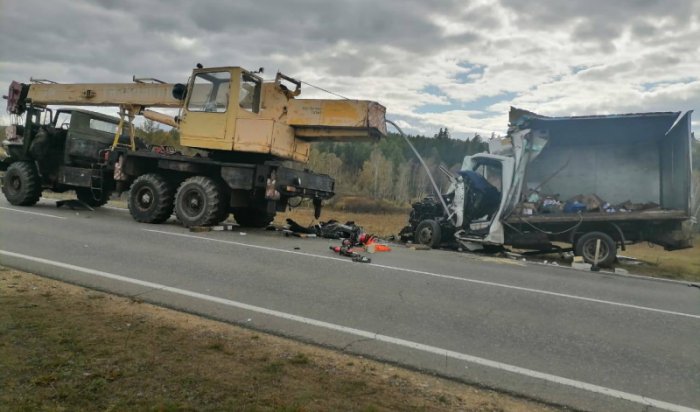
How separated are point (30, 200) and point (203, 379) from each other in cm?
1295

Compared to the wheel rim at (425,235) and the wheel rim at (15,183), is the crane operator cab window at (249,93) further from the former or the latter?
the wheel rim at (15,183)

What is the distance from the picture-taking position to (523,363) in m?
4.02

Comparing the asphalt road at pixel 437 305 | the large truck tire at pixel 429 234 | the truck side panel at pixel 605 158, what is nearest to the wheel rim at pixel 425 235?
the large truck tire at pixel 429 234

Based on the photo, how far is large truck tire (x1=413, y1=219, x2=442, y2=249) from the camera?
1173 cm

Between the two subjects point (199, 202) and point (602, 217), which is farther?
point (199, 202)

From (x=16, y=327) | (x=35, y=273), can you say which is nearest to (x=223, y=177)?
(x=35, y=273)

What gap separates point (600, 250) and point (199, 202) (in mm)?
Answer: 8543

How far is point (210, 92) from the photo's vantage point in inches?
441

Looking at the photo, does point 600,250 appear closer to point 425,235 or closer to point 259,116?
point 425,235

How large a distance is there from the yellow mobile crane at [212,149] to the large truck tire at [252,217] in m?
0.03

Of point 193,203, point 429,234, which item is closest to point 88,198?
point 193,203

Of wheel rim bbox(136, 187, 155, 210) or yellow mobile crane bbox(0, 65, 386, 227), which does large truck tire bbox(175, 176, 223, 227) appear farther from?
wheel rim bbox(136, 187, 155, 210)

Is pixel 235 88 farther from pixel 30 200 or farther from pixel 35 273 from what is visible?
pixel 30 200

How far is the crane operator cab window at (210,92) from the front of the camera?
11.0 meters
